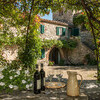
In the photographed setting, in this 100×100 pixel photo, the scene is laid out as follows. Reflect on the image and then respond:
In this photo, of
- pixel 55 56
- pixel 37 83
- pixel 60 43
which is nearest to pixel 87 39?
pixel 60 43

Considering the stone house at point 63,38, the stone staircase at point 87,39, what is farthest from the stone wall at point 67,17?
the stone staircase at point 87,39

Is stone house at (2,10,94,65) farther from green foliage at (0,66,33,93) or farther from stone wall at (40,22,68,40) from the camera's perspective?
green foliage at (0,66,33,93)

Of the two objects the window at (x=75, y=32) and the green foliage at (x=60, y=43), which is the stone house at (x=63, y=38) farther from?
the green foliage at (x=60, y=43)

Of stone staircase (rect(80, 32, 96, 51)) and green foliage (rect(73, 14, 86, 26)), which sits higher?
green foliage (rect(73, 14, 86, 26))

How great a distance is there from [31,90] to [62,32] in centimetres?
1171

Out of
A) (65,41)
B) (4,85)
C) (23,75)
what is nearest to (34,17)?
(23,75)

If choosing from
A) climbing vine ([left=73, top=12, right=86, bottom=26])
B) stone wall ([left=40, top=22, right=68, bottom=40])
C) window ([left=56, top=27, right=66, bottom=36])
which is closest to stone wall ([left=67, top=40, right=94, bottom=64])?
window ([left=56, top=27, right=66, bottom=36])

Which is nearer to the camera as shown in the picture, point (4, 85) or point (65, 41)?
point (4, 85)

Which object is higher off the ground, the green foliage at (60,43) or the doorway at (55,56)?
the green foliage at (60,43)

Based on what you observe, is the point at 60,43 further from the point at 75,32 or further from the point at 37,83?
the point at 37,83

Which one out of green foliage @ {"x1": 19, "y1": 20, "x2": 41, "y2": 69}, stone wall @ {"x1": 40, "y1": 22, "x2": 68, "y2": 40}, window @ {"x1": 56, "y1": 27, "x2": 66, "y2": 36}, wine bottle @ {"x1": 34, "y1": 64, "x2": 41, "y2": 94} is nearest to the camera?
wine bottle @ {"x1": 34, "y1": 64, "x2": 41, "y2": 94}

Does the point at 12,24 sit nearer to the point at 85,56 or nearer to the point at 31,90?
the point at 31,90

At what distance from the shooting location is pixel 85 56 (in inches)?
493

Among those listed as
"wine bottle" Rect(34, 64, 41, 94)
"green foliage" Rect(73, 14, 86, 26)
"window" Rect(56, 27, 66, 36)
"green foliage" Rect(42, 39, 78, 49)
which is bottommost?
"wine bottle" Rect(34, 64, 41, 94)
